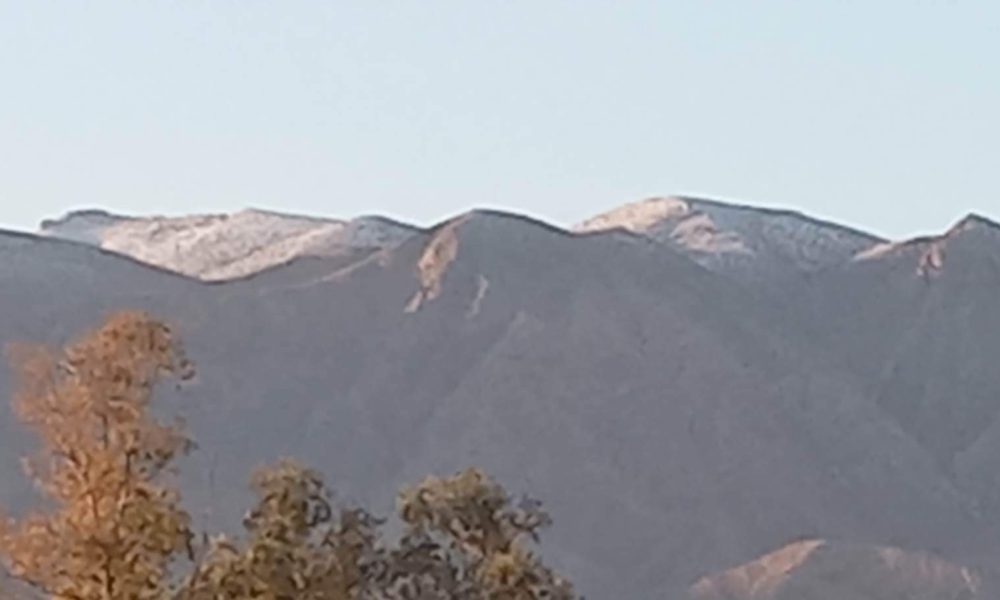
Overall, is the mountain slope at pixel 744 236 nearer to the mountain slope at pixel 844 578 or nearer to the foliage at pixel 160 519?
the mountain slope at pixel 844 578

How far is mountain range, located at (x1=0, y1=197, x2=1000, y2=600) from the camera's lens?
96.1m

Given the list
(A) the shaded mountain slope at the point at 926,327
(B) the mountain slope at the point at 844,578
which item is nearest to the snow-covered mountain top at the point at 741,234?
(A) the shaded mountain slope at the point at 926,327

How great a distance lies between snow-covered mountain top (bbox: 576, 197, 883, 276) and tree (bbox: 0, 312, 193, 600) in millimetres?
128441

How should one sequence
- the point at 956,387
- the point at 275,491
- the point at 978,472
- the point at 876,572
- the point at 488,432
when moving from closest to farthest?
the point at 275,491 → the point at 876,572 → the point at 488,432 → the point at 978,472 → the point at 956,387

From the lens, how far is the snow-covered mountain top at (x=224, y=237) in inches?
5851

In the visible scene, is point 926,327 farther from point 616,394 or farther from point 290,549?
point 290,549

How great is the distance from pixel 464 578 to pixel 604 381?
97.0 m

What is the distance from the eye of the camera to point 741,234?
152 m

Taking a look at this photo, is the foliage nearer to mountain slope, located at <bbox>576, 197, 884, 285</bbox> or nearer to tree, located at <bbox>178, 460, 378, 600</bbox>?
tree, located at <bbox>178, 460, 378, 600</bbox>

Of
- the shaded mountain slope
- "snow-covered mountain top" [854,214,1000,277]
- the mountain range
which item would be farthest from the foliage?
"snow-covered mountain top" [854,214,1000,277]

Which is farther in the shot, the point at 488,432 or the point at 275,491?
the point at 488,432

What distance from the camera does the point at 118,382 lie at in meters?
11.1

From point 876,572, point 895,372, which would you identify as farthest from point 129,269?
point 876,572

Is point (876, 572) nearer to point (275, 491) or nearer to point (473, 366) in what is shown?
point (473, 366)
